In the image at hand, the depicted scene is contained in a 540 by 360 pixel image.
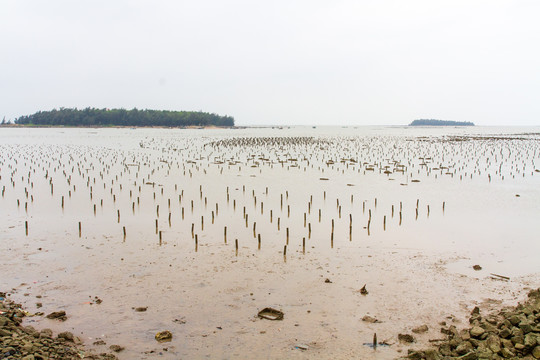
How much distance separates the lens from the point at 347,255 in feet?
36.5

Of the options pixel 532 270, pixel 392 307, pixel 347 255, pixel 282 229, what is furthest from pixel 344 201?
pixel 392 307

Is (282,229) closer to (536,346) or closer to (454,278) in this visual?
(454,278)

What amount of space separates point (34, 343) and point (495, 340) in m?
6.82

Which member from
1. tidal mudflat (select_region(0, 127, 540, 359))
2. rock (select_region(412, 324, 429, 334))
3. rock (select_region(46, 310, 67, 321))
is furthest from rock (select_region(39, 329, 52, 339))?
rock (select_region(412, 324, 429, 334))

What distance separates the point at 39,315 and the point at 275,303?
176 inches

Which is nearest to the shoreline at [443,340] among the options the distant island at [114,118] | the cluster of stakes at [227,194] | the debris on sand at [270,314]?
the debris on sand at [270,314]

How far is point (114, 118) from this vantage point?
164750 millimetres

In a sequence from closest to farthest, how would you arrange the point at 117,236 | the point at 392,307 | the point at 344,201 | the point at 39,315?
the point at 39,315 → the point at 392,307 → the point at 117,236 → the point at 344,201

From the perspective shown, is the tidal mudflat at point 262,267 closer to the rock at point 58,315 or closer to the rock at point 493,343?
the rock at point 58,315

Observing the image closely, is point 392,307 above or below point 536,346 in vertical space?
below

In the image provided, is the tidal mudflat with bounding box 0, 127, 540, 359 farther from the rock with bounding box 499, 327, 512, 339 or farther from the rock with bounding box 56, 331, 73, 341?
the rock with bounding box 499, 327, 512, 339

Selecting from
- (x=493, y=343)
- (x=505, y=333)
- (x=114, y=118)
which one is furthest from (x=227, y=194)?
(x=114, y=118)

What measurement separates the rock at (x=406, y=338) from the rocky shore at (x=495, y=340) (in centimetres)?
44

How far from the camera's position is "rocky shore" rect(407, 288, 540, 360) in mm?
5582
